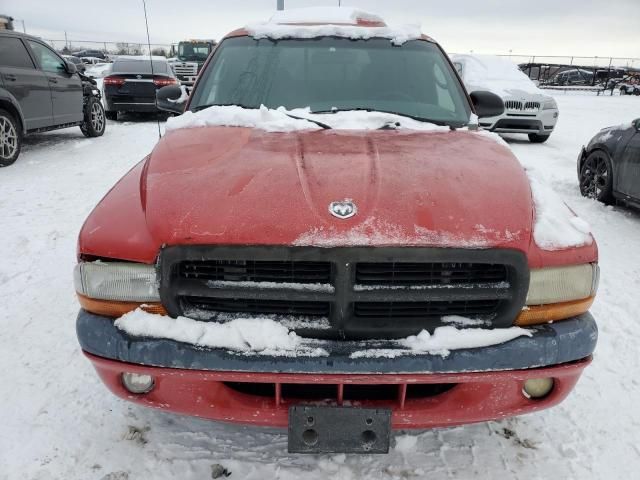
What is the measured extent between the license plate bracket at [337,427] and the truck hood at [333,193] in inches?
23.5

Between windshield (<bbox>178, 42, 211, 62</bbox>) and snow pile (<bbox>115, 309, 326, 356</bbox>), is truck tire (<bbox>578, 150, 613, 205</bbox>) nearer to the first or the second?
snow pile (<bbox>115, 309, 326, 356</bbox>)

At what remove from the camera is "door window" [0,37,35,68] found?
7.70 metres

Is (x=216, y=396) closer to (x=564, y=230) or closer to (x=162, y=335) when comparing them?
(x=162, y=335)

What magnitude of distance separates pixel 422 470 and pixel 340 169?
129 cm

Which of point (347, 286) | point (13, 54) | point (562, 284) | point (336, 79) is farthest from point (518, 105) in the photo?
point (347, 286)

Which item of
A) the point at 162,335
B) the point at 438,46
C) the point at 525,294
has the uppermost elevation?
the point at 438,46

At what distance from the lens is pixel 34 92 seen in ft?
26.7

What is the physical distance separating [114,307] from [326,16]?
9.36ft

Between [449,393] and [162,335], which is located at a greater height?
[162,335]

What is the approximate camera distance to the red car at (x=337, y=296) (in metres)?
1.81

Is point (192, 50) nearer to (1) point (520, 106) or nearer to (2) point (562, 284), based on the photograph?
(1) point (520, 106)

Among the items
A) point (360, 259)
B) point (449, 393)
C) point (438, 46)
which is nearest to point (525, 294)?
point (449, 393)

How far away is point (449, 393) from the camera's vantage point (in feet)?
6.49

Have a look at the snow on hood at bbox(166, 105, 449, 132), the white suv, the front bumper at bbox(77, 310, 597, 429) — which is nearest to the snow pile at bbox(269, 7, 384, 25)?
the snow on hood at bbox(166, 105, 449, 132)
